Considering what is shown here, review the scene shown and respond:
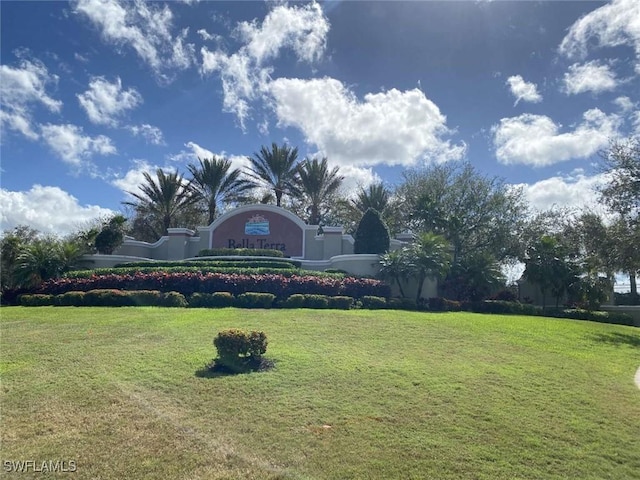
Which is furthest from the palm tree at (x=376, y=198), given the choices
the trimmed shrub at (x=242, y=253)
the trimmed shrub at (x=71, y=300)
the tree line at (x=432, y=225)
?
the trimmed shrub at (x=71, y=300)

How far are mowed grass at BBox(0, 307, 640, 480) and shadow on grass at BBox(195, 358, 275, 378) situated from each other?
0.51 ft

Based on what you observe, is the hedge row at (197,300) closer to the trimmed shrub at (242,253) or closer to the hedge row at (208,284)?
the hedge row at (208,284)

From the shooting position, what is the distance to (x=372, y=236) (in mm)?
23266

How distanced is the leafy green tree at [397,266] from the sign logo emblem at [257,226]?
885 cm

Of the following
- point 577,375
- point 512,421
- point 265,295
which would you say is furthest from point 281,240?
point 512,421

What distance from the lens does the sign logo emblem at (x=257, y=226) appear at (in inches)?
1076

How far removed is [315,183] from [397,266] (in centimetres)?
1719

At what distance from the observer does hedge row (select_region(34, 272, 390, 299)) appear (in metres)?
17.8

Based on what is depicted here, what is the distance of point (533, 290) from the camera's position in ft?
86.5

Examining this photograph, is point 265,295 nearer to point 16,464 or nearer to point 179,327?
point 179,327

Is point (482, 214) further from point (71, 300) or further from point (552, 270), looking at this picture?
point (71, 300)

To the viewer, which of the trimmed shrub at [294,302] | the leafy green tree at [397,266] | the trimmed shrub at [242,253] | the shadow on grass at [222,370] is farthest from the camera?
the trimmed shrub at [242,253]

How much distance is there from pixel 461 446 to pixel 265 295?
11692 mm

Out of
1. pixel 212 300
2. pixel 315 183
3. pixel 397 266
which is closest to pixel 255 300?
pixel 212 300
